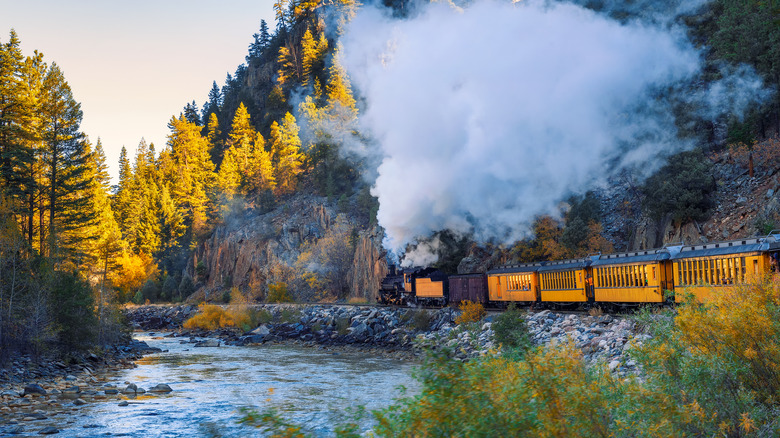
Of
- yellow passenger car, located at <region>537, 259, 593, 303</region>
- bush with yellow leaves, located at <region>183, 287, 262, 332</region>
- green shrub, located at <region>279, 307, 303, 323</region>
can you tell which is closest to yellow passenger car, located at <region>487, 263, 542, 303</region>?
yellow passenger car, located at <region>537, 259, 593, 303</region>

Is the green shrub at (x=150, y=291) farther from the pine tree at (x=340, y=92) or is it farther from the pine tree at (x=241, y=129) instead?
the pine tree at (x=340, y=92)

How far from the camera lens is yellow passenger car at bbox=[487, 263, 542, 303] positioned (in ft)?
101

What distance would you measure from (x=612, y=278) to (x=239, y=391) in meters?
16.6

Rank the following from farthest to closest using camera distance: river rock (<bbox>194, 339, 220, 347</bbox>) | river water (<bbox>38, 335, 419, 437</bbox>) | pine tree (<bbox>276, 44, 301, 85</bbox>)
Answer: pine tree (<bbox>276, 44, 301, 85</bbox>) → river rock (<bbox>194, 339, 220, 347</bbox>) → river water (<bbox>38, 335, 419, 437</bbox>)

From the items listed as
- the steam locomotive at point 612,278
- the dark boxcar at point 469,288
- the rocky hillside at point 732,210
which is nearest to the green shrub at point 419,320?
the steam locomotive at point 612,278

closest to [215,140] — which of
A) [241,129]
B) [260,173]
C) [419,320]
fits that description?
[241,129]

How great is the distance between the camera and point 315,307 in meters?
51.2

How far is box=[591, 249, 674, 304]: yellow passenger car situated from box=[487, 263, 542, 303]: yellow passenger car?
463 centimetres

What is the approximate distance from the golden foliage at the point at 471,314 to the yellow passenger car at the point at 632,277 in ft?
25.1

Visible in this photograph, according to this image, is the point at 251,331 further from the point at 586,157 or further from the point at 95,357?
the point at 586,157

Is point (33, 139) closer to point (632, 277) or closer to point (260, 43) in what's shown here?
point (632, 277)

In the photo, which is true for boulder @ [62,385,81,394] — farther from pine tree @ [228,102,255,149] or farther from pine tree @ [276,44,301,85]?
pine tree @ [276,44,301,85]

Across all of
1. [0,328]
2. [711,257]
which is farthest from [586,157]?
[0,328]

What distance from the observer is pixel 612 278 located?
2503 cm
